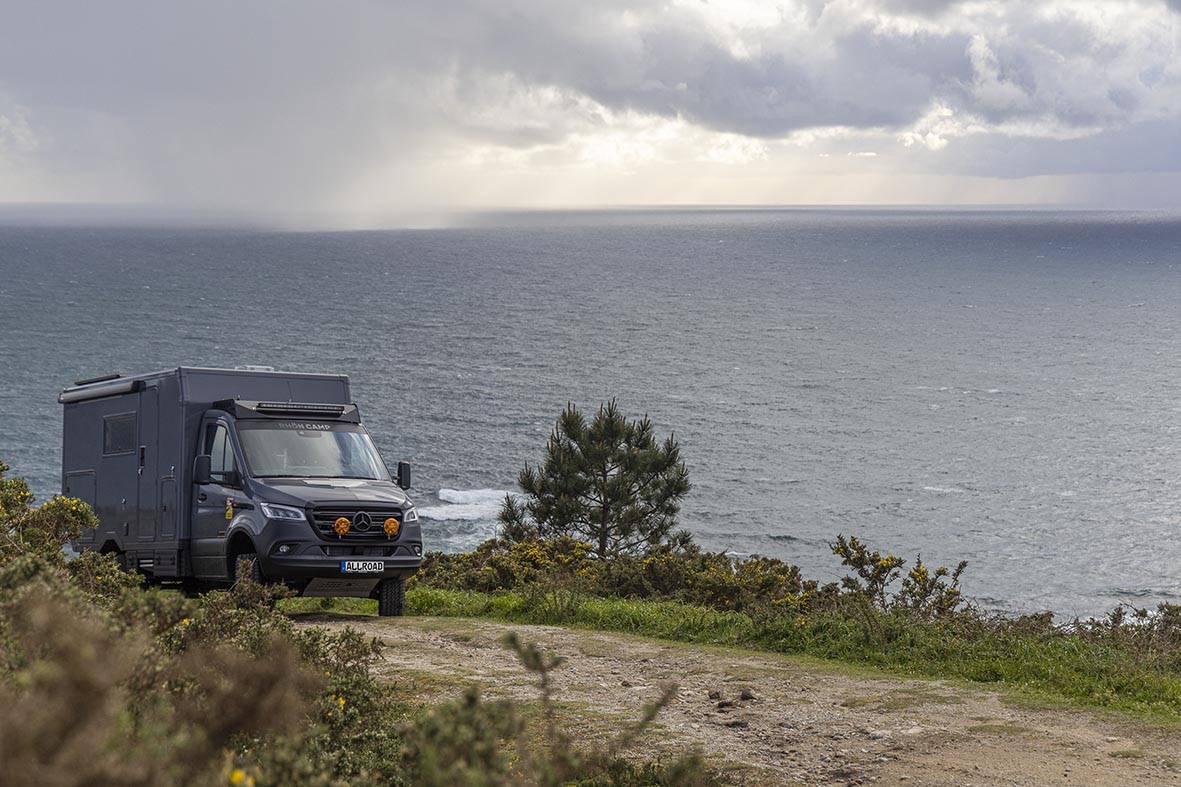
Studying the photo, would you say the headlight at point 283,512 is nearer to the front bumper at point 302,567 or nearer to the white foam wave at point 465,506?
the front bumper at point 302,567

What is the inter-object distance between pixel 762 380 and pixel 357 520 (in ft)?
263

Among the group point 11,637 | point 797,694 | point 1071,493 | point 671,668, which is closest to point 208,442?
point 671,668

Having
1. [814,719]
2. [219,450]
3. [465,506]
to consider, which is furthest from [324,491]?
[465,506]

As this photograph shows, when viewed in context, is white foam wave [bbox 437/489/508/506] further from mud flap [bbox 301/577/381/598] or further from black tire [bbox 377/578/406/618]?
mud flap [bbox 301/577/381/598]

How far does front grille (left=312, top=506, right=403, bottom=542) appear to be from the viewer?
49.1ft

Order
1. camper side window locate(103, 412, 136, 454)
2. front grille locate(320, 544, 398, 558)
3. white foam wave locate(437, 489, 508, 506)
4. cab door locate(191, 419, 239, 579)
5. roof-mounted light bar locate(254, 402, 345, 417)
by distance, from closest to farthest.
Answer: front grille locate(320, 544, 398, 558), cab door locate(191, 419, 239, 579), roof-mounted light bar locate(254, 402, 345, 417), camper side window locate(103, 412, 136, 454), white foam wave locate(437, 489, 508, 506)

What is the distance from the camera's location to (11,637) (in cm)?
485

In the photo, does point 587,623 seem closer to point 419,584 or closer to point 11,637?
point 419,584

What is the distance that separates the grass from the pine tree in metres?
13.4

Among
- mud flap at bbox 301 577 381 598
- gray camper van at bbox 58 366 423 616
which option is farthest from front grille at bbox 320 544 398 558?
mud flap at bbox 301 577 381 598

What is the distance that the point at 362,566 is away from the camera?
15.1 metres

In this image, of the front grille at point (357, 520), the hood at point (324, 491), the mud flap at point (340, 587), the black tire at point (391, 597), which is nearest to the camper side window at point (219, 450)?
the hood at point (324, 491)

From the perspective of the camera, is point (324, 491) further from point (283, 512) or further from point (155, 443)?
point (155, 443)

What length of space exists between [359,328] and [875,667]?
103 meters
